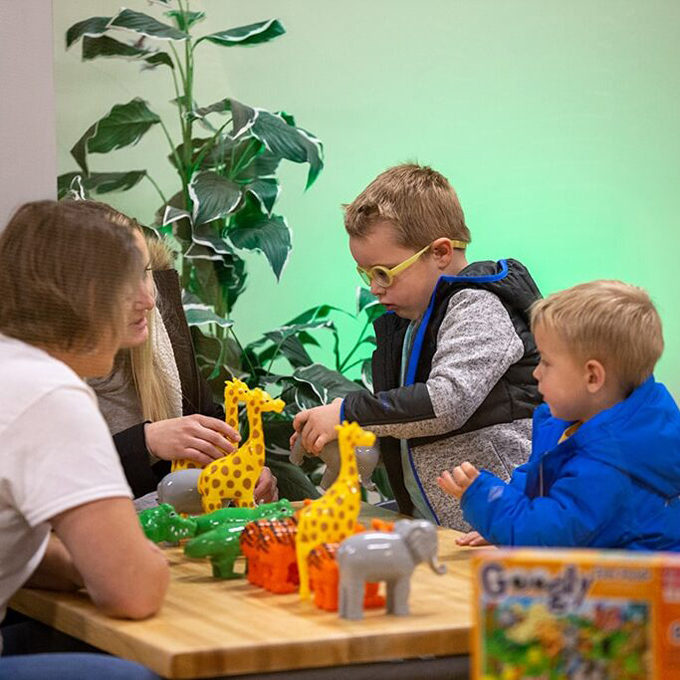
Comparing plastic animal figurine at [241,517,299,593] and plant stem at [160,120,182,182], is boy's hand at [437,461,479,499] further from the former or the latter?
plant stem at [160,120,182,182]

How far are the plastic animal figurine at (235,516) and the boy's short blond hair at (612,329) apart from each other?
0.50 meters

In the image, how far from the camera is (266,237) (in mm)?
3490

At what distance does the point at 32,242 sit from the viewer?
163 cm

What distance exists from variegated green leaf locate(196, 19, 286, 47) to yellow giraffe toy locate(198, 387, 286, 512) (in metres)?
1.71

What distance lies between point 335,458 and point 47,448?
0.79 m

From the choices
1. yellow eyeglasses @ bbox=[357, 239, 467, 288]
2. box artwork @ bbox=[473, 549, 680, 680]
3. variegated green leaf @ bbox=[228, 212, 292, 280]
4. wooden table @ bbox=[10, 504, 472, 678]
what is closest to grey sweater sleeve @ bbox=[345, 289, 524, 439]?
yellow eyeglasses @ bbox=[357, 239, 467, 288]

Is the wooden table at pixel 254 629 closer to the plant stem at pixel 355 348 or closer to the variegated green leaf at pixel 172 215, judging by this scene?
the variegated green leaf at pixel 172 215

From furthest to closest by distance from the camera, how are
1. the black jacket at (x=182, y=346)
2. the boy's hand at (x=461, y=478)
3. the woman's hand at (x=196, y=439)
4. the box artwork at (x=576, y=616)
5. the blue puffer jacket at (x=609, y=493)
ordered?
1. the black jacket at (x=182, y=346)
2. the woman's hand at (x=196, y=439)
3. the boy's hand at (x=461, y=478)
4. the blue puffer jacket at (x=609, y=493)
5. the box artwork at (x=576, y=616)

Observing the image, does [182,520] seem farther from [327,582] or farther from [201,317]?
[201,317]

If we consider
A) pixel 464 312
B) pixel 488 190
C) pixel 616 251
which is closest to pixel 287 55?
pixel 488 190

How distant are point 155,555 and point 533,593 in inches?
24.0

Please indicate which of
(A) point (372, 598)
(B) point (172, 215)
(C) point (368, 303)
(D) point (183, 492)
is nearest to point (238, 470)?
(D) point (183, 492)

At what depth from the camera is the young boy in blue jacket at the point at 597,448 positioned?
1.73 metres

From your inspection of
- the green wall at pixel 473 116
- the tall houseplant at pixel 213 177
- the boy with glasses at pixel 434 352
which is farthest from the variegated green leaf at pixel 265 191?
the boy with glasses at pixel 434 352
